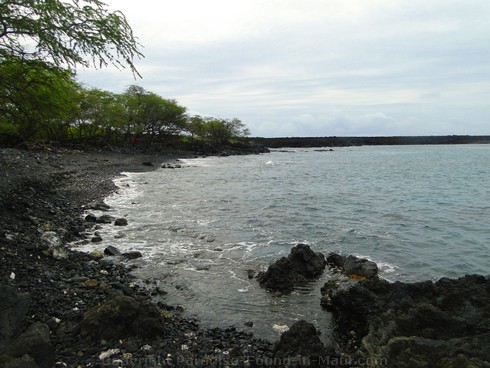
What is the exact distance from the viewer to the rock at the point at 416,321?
4.39m

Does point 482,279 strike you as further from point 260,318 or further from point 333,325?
point 260,318

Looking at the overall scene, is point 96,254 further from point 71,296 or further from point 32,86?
point 32,86

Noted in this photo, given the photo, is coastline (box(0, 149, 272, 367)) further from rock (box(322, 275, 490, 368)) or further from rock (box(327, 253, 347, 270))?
rock (box(327, 253, 347, 270))

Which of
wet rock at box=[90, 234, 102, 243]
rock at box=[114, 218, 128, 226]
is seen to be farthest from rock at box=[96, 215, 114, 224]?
wet rock at box=[90, 234, 102, 243]

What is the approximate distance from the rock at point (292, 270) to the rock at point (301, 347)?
11.3 ft

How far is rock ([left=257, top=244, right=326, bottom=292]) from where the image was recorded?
358 inches

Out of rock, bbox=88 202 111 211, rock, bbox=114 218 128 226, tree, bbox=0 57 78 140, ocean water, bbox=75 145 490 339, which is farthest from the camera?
rock, bbox=88 202 111 211

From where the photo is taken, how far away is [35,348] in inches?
177

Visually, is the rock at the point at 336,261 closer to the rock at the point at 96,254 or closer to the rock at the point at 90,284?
the rock at the point at 90,284

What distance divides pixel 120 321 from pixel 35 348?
4.61ft

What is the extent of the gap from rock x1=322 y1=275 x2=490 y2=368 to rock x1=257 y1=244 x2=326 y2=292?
5.43ft

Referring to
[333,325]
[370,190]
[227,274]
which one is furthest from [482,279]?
[370,190]

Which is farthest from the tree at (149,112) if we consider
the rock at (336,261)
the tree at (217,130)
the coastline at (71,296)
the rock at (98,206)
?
the rock at (336,261)

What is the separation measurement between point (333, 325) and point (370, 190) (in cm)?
2368
